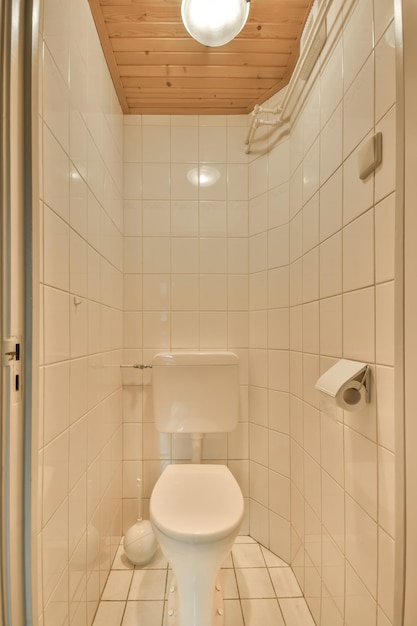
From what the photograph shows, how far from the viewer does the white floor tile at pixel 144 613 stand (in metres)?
1.07

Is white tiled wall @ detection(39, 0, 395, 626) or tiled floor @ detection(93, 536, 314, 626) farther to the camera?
tiled floor @ detection(93, 536, 314, 626)

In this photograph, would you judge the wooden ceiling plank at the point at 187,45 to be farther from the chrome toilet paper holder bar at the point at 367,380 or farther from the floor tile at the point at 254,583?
the floor tile at the point at 254,583

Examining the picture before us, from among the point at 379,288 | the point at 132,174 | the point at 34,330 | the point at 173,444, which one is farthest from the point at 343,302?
the point at 132,174

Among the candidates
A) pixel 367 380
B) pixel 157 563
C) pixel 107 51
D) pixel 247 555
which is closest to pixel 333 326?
pixel 367 380

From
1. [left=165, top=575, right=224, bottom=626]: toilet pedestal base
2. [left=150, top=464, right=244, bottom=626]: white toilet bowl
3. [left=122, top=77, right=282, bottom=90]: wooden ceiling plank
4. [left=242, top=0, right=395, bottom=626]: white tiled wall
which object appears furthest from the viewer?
[left=122, top=77, right=282, bottom=90]: wooden ceiling plank

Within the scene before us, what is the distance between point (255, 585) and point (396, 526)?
3.10ft

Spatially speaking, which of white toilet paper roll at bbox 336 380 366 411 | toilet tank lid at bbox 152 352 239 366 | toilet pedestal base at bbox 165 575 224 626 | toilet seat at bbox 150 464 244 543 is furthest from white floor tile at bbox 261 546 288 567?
white toilet paper roll at bbox 336 380 366 411

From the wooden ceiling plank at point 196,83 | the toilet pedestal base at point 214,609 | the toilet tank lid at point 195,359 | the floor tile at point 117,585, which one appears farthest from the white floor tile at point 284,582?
the wooden ceiling plank at point 196,83

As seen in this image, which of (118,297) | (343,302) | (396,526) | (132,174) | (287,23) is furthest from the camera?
(132,174)

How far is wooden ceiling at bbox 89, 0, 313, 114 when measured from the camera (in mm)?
1129

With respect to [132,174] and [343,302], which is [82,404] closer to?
[343,302]

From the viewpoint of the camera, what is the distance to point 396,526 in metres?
0.60

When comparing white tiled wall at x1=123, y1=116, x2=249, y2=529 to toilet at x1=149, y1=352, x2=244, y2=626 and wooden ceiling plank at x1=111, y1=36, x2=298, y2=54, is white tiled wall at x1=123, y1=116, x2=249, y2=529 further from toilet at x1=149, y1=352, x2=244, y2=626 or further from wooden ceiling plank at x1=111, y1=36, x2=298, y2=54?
wooden ceiling plank at x1=111, y1=36, x2=298, y2=54

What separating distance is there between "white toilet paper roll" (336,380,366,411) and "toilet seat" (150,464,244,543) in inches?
20.3
